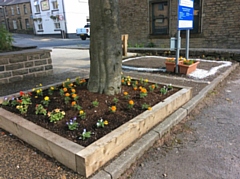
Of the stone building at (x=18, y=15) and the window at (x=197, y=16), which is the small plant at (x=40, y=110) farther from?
the stone building at (x=18, y=15)

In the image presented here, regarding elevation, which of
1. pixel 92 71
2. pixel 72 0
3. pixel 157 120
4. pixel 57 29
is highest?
pixel 72 0

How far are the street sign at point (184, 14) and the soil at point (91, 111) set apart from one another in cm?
263

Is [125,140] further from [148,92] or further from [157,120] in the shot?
[148,92]

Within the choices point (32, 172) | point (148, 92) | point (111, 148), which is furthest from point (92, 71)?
point (32, 172)

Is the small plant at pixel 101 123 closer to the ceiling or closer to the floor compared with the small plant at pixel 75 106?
closer to the floor

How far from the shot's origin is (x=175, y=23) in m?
10.5

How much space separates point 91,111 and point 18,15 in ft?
146

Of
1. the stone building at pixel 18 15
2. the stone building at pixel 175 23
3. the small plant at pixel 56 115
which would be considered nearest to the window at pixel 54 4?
the stone building at pixel 18 15

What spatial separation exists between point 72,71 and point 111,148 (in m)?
4.78


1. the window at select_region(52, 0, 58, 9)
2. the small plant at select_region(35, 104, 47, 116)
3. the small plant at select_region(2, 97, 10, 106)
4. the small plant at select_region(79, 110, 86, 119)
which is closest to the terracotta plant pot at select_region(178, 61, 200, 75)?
the small plant at select_region(79, 110, 86, 119)

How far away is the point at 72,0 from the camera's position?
98.2 ft

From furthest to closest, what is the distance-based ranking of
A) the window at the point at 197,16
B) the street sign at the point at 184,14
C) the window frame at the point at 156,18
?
the window frame at the point at 156,18 < the window at the point at 197,16 < the street sign at the point at 184,14

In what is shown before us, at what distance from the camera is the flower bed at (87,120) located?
2.16m

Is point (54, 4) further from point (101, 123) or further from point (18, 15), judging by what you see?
point (101, 123)
